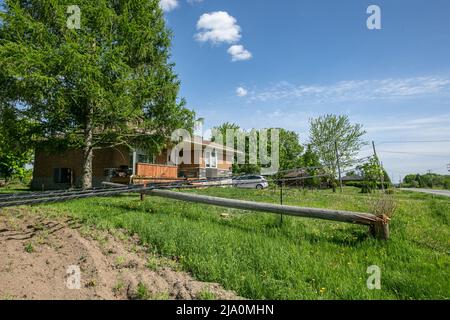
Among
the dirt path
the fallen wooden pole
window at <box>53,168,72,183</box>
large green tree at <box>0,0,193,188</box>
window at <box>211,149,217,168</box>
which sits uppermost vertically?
large green tree at <box>0,0,193,188</box>

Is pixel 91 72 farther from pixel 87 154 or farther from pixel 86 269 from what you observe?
pixel 86 269

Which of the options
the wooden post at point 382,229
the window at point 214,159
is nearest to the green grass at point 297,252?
the wooden post at point 382,229

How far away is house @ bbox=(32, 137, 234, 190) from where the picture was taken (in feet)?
65.8

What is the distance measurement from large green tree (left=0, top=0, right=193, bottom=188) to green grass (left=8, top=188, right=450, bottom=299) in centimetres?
792

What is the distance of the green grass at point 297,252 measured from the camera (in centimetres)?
408

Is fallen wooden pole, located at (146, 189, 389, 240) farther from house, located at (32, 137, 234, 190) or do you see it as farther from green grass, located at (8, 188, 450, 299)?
house, located at (32, 137, 234, 190)

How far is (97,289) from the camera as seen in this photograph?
13.6ft

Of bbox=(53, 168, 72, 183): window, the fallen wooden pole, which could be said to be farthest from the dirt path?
bbox=(53, 168, 72, 183): window

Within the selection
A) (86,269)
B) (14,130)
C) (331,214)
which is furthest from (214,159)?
(86,269)

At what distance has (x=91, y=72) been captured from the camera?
1330cm

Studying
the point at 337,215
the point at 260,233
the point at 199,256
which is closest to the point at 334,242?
the point at 337,215

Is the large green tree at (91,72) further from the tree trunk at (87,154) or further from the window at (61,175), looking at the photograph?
the window at (61,175)

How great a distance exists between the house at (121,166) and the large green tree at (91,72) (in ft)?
9.16

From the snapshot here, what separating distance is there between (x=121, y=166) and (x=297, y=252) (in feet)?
61.9
